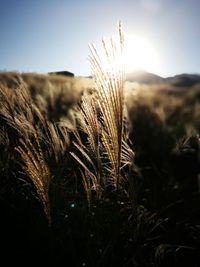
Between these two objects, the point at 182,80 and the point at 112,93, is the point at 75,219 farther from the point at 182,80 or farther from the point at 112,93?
the point at 182,80

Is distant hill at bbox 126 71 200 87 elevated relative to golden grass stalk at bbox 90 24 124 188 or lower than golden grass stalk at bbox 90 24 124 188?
lower

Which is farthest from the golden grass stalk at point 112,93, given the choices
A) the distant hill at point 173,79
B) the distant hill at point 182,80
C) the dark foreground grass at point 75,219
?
the distant hill at point 182,80

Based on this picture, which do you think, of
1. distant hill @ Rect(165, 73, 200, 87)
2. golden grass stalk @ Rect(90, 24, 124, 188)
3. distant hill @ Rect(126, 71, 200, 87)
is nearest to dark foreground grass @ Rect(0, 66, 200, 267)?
golden grass stalk @ Rect(90, 24, 124, 188)

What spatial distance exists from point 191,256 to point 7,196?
1356 millimetres

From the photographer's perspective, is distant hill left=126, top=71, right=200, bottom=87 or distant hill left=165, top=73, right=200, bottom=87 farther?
distant hill left=165, top=73, right=200, bottom=87

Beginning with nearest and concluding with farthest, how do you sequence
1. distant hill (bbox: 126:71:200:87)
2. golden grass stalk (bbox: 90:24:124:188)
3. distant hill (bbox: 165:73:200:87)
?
golden grass stalk (bbox: 90:24:124:188) → distant hill (bbox: 126:71:200:87) → distant hill (bbox: 165:73:200:87)

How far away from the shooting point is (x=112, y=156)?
150 centimetres

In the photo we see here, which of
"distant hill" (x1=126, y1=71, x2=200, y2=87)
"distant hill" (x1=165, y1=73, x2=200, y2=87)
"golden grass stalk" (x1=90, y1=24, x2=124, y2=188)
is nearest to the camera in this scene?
"golden grass stalk" (x1=90, y1=24, x2=124, y2=188)

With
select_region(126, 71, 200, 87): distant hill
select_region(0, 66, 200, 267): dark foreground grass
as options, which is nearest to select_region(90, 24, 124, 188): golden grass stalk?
select_region(0, 66, 200, 267): dark foreground grass

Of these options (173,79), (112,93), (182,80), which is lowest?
(173,79)

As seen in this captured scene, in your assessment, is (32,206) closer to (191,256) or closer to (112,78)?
(191,256)

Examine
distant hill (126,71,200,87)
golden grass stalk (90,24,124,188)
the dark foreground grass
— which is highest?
golden grass stalk (90,24,124,188)

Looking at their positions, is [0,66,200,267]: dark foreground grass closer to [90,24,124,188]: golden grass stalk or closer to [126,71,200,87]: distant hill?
[90,24,124,188]: golden grass stalk

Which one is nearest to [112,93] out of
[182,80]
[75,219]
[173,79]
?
[75,219]
